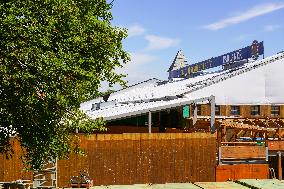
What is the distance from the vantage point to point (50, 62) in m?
15.0

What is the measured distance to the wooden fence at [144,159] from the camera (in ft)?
84.5

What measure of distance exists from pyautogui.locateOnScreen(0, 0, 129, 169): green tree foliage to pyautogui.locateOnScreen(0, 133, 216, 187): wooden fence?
7.45m

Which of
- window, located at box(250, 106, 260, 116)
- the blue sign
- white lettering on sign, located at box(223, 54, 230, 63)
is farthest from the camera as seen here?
white lettering on sign, located at box(223, 54, 230, 63)

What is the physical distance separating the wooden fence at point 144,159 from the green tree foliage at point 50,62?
745 centimetres

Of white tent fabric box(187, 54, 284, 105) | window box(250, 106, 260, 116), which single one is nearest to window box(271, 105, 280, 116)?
white tent fabric box(187, 54, 284, 105)

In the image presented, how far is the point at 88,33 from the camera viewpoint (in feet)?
57.0

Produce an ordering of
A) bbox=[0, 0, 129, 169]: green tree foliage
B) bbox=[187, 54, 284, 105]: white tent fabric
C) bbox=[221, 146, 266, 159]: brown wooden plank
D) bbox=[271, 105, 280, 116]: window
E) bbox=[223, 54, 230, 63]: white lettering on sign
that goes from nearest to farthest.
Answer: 1. bbox=[0, 0, 129, 169]: green tree foliage
2. bbox=[221, 146, 266, 159]: brown wooden plank
3. bbox=[187, 54, 284, 105]: white tent fabric
4. bbox=[271, 105, 280, 116]: window
5. bbox=[223, 54, 230, 63]: white lettering on sign

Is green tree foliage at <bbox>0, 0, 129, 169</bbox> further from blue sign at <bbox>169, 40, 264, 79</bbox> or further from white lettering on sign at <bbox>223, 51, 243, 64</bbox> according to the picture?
white lettering on sign at <bbox>223, 51, 243, 64</bbox>

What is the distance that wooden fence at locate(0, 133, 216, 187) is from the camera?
84.5ft

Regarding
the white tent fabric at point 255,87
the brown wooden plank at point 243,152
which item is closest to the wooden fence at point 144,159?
the brown wooden plank at point 243,152

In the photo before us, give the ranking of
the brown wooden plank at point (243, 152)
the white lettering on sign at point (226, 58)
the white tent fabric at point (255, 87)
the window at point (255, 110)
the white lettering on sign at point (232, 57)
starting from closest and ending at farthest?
1. the brown wooden plank at point (243, 152)
2. the white tent fabric at point (255, 87)
3. the window at point (255, 110)
4. the white lettering on sign at point (232, 57)
5. the white lettering on sign at point (226, 58)

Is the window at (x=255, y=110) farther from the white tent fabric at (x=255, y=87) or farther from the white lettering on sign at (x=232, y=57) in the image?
the white lettering on sign at (x=232, y=57)

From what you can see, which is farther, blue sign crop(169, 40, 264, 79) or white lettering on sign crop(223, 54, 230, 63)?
white lettering on sign crop(223, 54, 230, 63)

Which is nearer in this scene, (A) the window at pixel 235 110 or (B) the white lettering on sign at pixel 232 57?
(A) the window at pixel 235 110
